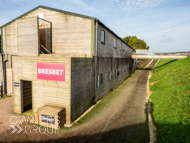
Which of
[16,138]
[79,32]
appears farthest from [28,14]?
[16,138]

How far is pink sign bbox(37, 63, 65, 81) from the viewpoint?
1005 cm

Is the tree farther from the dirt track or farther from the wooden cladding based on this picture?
the wooden cladding

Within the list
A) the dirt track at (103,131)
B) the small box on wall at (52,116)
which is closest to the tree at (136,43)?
the dirt track at (103,131)

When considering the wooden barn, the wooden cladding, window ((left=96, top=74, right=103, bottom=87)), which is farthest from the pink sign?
window ((left=96, top=74, right=103, bottom=87))

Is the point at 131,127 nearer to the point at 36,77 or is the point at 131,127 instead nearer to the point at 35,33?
the point at 36,77

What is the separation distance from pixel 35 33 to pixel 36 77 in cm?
462

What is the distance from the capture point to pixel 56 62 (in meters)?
10.1

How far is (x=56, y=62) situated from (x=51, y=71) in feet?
2.76

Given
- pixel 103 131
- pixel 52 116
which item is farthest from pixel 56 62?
pixel 103 131

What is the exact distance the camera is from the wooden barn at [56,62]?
1020cm

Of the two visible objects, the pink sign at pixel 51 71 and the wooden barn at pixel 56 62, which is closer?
the pink sign at pixel 51 71

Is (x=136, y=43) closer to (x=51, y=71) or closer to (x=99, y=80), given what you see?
(x=99, y=80)

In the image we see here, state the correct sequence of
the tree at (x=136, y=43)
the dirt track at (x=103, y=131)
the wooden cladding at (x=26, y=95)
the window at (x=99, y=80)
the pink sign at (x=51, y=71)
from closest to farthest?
the dirt track at (x=103, y=131), the pink sign at (x=51, y=71), the wooden cladding at (x=26, y=95), the window at (x=99, y=80), the tree at (x=136, y=43)

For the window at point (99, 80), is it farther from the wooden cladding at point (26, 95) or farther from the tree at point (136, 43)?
the tree at point (136, 43)
